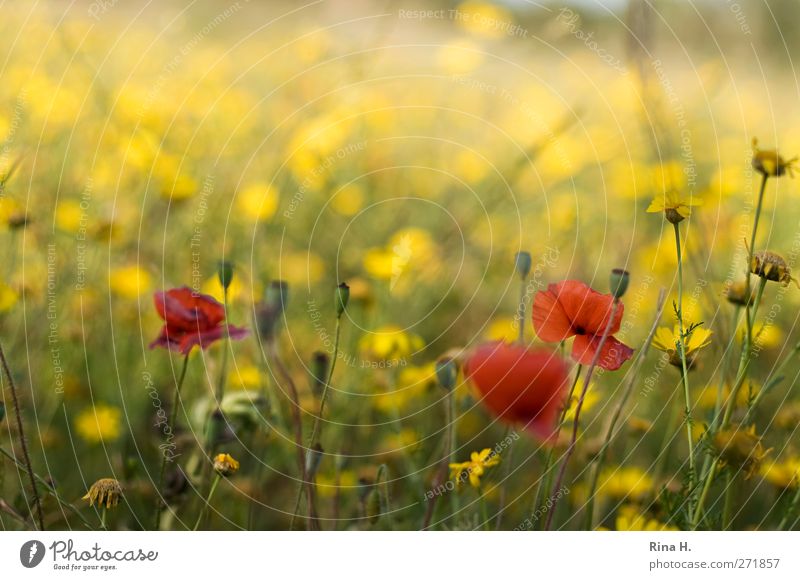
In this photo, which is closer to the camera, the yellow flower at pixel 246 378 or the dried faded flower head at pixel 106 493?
the dried faded flower head at pixel 106 493

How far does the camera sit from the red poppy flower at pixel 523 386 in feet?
1.72

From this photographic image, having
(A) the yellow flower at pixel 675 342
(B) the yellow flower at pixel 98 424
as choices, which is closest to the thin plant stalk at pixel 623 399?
(A) the yellow flower at pixel 675 342

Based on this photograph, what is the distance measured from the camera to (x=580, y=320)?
56 centimetres

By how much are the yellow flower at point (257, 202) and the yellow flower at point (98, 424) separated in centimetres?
36

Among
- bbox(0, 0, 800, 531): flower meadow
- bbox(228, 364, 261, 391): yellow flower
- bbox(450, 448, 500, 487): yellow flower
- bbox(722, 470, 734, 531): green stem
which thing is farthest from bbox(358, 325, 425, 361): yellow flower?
bbox(722, 470, 734, 531): green stem

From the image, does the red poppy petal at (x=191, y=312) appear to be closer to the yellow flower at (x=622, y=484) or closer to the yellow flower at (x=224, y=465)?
the yellow flower at (x=224, y=465)

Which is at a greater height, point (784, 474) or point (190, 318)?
point (190, 318)

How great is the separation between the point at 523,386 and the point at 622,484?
363mm

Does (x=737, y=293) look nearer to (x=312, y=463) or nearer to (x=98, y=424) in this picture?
(x=312, y=463)

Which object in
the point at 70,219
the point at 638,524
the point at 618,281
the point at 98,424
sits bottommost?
the point at 638,524

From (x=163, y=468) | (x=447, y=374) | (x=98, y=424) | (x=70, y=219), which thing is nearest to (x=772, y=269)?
(x=447, y=374)
